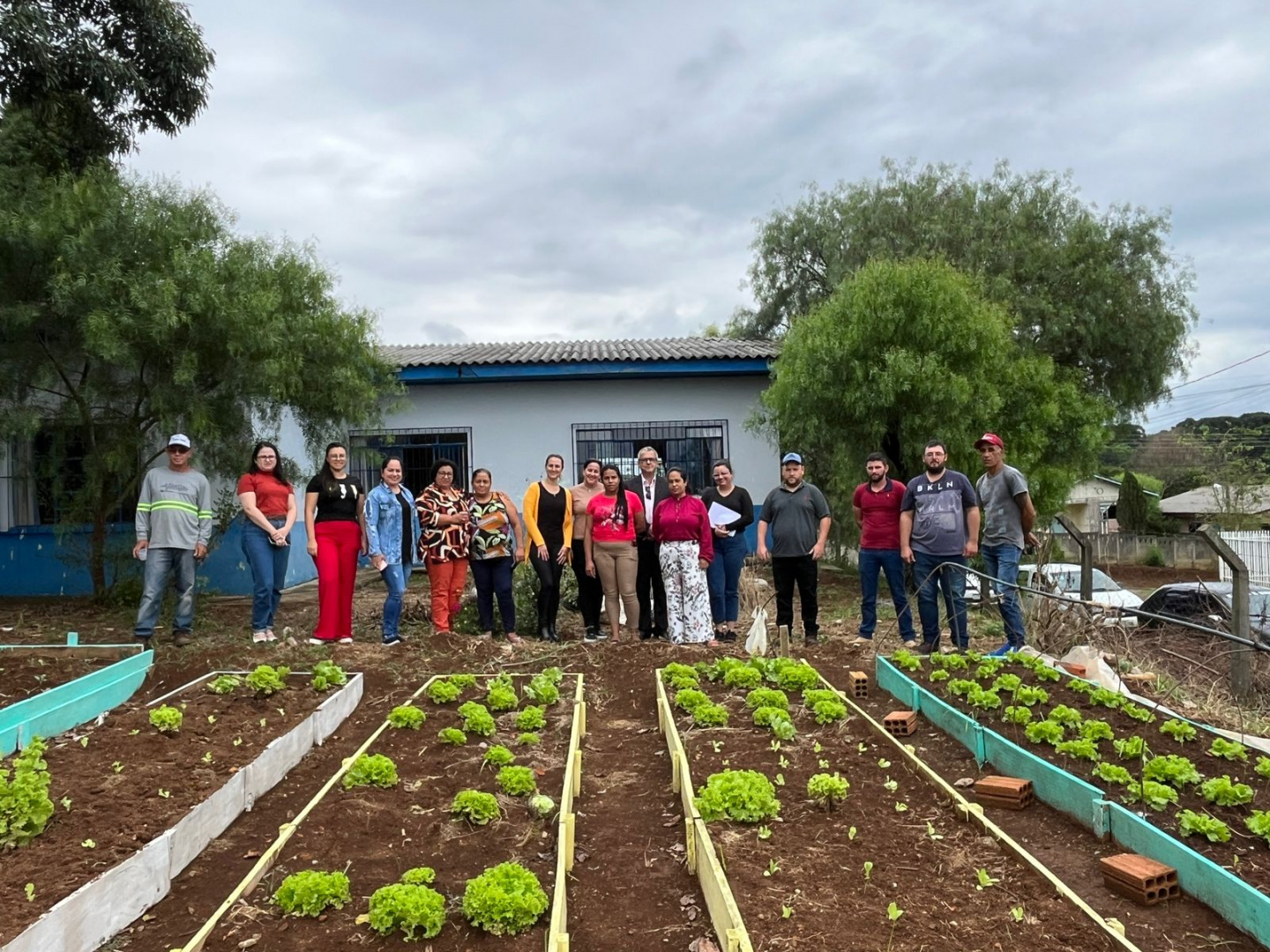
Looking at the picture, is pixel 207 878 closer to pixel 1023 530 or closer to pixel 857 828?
pixel 857 828

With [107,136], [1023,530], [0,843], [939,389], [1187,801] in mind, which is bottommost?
[1187,801]

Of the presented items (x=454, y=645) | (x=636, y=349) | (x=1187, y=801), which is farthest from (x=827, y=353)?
(x=1187, y=801)

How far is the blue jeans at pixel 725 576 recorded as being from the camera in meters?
7.17

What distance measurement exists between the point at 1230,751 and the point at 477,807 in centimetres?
342

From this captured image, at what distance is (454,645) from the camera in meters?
6.74

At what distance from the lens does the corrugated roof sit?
13219 mm

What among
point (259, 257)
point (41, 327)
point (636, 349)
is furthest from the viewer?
point (636, 349)

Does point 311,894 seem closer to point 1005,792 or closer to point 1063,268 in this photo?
point 1005,792

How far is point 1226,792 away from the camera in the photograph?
3570 millimetres

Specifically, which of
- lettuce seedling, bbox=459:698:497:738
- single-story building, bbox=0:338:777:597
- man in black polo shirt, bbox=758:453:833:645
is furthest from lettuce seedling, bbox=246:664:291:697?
single-story building, bbox=0:338:777:597

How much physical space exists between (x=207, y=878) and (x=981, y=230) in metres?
17.0

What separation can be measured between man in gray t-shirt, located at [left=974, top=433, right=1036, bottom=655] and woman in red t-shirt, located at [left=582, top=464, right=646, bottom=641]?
2.61 metres

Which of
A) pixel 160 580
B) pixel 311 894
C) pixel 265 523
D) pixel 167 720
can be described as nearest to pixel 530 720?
pixel 167 720

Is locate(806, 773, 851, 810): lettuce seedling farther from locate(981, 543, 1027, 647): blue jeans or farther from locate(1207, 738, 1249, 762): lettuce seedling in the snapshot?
locate(981, 543, 1027, 647): blue jeans
